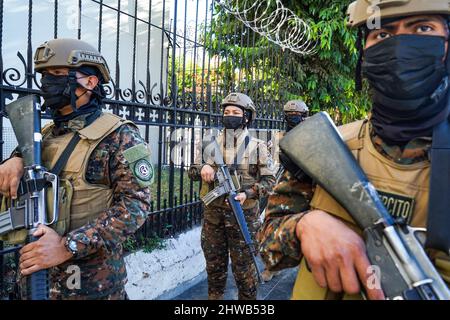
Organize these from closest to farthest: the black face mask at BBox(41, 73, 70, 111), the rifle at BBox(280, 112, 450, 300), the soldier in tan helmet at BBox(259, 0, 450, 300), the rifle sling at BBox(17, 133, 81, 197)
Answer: the rifle at BBox(280, 112, 450, 300), the soldier in tan helmet at BBox(259, 0, 450, 300), the rifle sling at BBox(17, 133, 81, 197), the black face mask at BBox(41, 73, 70, 111)

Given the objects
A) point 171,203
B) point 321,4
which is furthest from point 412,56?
point 321,4

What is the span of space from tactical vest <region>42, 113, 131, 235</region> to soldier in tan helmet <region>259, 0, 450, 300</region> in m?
1.03

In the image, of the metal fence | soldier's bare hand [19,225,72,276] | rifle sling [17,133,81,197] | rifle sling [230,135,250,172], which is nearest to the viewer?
soldier's bare hand [19,225,72,276]

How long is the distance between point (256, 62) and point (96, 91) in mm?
4460

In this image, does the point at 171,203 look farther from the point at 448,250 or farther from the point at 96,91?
the point at 448,250

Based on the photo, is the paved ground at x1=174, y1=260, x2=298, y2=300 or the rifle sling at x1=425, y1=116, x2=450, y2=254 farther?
the paved ground at x1=174, y1=260, x2=298, y2=300

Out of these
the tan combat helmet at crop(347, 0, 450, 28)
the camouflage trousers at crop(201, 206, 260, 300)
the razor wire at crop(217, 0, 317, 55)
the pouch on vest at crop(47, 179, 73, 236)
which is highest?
the razor wire at crop(217, 0, 317, 55)

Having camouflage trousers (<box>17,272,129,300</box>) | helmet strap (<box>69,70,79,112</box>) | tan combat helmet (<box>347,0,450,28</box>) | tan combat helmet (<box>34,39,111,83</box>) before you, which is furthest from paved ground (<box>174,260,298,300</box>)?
tan combat helmet (<box>347,0,450,28</box>)

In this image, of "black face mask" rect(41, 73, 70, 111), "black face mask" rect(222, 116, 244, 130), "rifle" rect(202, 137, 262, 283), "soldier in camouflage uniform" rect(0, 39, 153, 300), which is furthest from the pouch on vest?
"black face mask" rect(222, 116, 244, 130)

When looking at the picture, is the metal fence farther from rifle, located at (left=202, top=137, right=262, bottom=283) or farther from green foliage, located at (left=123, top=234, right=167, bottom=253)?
rifle, located at (left=202, top=137, right=262, bottom=283)

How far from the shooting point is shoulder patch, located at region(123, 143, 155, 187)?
1879 millimetres

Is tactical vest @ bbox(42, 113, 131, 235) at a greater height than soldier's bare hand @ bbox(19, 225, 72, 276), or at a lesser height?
greater

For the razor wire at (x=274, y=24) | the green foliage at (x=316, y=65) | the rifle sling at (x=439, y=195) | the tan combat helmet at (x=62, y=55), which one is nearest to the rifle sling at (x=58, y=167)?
the tan combat helmet at (x=62, y=55)

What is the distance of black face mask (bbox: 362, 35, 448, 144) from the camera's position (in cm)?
110
